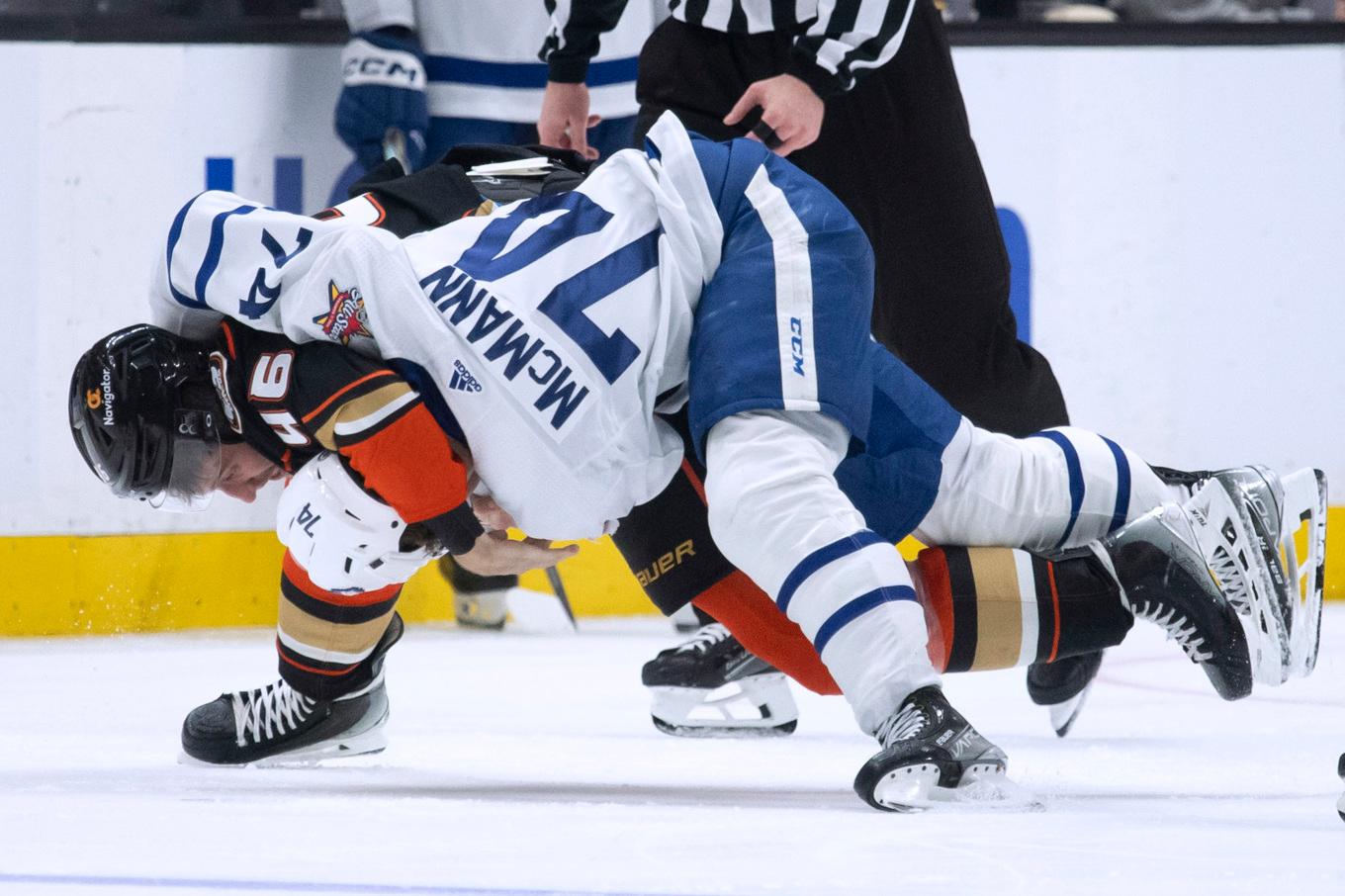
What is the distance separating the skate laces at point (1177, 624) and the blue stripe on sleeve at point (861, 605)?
1.05ft

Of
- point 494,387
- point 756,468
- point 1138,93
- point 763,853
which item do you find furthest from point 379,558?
point 1138,93

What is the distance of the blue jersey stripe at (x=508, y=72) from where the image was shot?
3340 millimetres

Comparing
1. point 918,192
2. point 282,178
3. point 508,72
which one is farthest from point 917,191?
point 282,178

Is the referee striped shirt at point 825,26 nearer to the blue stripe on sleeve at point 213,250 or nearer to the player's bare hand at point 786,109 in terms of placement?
the player's bare hand at point 786,109

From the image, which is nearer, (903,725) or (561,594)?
(903,725)

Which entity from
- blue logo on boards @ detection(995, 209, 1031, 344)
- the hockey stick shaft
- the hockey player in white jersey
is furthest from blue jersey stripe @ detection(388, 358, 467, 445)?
blue logo on boards @ detection(995, 209, 1031, 344)

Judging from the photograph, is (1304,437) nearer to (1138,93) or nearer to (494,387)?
(1138,93)

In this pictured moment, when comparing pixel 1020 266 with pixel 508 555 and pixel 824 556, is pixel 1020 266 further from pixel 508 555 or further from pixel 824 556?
pixel 824 556

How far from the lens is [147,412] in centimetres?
166

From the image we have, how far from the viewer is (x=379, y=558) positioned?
167cm

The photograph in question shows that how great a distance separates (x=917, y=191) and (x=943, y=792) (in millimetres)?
1101

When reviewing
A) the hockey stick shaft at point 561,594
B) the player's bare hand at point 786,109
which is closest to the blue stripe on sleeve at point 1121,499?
the player's bare hand at point 786,109

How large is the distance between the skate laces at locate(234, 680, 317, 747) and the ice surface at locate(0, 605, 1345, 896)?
0.05 metres

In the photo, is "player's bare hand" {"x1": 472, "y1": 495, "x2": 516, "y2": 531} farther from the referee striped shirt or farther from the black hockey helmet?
the referee striped shirt
